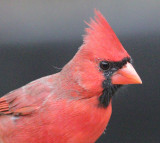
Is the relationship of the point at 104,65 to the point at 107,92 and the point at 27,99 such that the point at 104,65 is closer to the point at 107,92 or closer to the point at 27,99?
the point at 107,92

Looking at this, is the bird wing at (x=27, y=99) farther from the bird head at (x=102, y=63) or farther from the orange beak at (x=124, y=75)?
the orange beak at (x=124, y=75)

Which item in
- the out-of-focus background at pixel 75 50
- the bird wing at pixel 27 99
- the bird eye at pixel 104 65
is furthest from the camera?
the out-of-focus background at pixel 75 50

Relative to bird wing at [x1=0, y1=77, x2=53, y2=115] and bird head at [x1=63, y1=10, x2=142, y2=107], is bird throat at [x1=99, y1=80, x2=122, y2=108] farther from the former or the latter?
bird wing at [x1=0, y1=77, x2=53, y2=115]

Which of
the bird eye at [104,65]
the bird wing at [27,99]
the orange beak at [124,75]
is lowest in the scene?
the bird wing at [27,99]

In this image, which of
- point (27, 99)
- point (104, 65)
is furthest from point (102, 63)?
point (27, 99)

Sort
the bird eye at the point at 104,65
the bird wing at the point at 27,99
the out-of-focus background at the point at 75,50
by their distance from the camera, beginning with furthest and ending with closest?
the out-of-focus background at the point at 75,50
the bird wing at the point at 27,99
the bird eye at the point at 104,65

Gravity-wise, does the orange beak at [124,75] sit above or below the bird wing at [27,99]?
above

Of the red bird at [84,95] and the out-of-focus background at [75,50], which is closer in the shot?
the red bird at [84,95]

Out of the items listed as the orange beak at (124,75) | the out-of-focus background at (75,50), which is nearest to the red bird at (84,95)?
the orange beak at (124,75)
